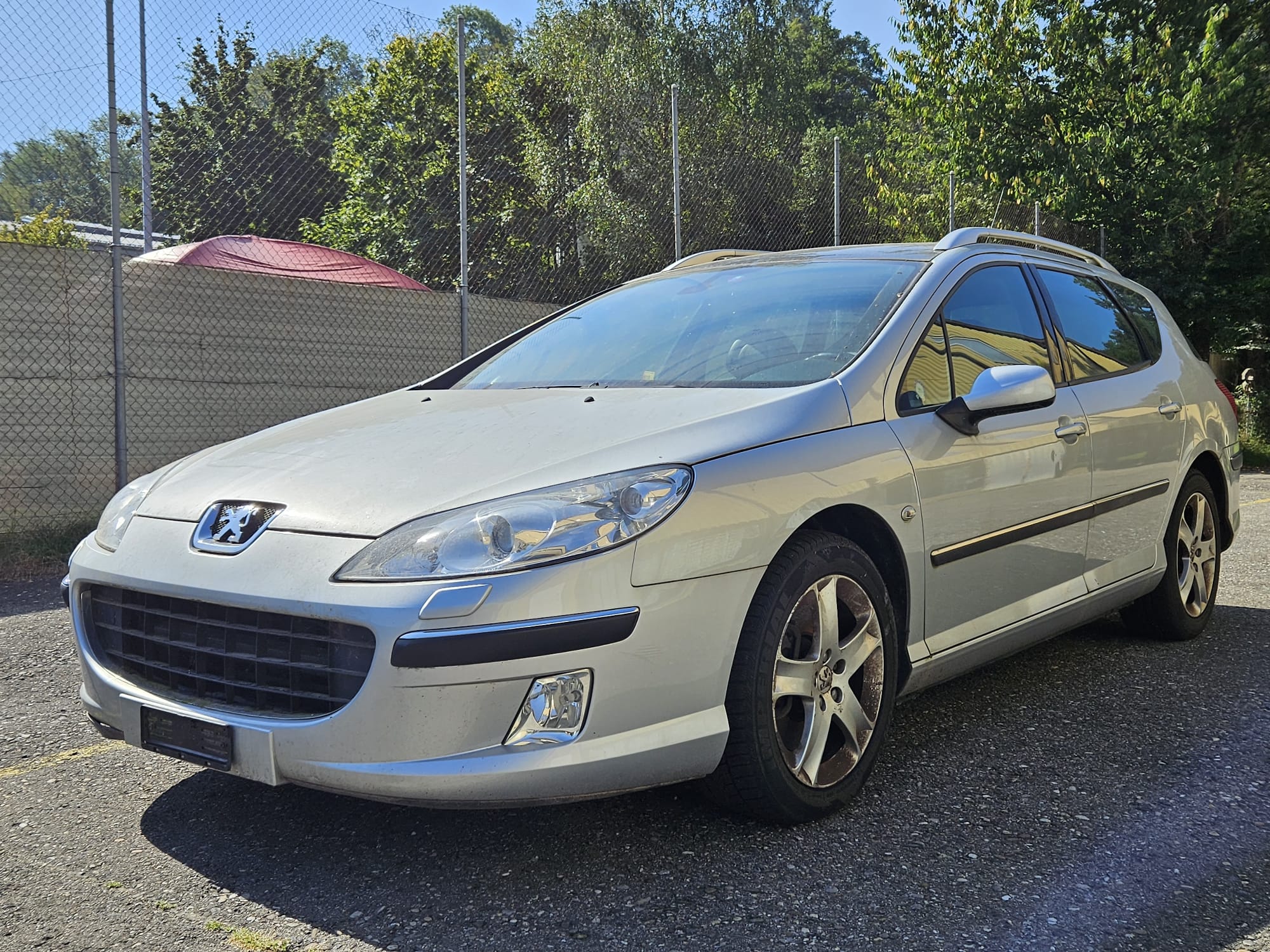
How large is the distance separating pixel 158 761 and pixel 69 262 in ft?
16.2

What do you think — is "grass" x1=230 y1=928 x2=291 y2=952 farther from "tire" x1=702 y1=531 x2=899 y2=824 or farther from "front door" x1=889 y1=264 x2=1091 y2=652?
"front door" x1=889 y1=264 x2=1091 y2=652

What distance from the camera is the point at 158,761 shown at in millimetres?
3342

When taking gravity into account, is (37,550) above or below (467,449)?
below

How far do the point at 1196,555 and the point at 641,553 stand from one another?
10.8 ft

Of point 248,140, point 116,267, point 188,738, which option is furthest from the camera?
point 248,140

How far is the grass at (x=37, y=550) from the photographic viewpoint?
6395mm

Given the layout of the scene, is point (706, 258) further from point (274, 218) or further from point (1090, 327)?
point (274, 218)

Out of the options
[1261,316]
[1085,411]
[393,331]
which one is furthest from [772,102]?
[1085,411]

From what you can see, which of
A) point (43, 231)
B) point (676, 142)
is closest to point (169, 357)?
point (43, 231)

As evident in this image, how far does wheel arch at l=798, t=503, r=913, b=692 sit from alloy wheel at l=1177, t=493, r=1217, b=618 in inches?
81.5

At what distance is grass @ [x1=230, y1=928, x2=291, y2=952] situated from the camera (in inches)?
86.6

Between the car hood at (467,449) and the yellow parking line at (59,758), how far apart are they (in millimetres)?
967

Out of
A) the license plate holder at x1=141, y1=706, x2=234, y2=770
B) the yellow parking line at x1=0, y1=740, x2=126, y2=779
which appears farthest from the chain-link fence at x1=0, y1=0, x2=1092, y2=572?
the license plate holder at x1=141, y1=706, x2=234, y2=770

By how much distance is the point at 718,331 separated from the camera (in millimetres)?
3557
